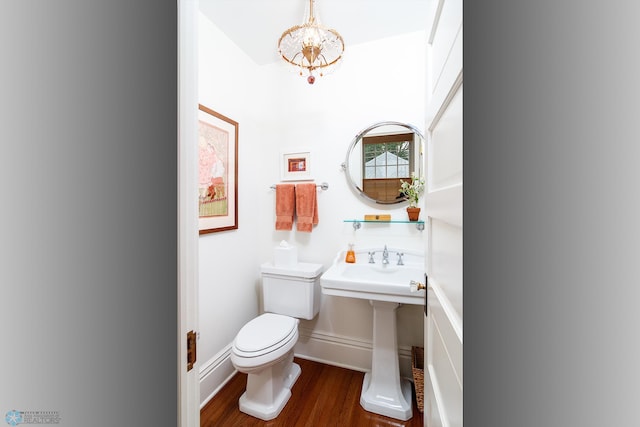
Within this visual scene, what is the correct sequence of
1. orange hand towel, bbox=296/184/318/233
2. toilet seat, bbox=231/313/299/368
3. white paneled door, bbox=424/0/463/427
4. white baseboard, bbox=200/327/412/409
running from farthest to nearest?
orange hand towel, bbox=296/184/318/233, white baseboard, bbox=200/327/412/409, toilet seat, bbox=231/313/299/368, white paneled door, bbox=424/0/463/427

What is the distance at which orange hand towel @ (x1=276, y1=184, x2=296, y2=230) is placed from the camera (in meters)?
1.99

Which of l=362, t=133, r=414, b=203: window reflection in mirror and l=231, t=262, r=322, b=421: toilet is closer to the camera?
l=231, t=262, r=322, b=421: toilet

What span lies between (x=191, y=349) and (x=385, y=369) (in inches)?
53.3

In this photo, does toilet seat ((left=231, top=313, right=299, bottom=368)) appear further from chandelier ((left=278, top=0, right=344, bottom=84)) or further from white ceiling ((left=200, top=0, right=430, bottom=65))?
white ceiling ((left=200, top=0, right=430, bottom=65))

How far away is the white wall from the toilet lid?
0.86 ft

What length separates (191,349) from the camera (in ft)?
1.96

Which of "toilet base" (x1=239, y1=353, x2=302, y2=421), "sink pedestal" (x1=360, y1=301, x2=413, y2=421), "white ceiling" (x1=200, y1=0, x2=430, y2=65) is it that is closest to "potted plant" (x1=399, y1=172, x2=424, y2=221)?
"sink pedestal" (x1=360, y1=301, x2=413, y2=421)

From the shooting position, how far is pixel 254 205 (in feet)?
6.82

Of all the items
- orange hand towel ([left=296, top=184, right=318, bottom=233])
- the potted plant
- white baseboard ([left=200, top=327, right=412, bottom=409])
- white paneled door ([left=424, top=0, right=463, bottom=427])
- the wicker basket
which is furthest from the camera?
orange hand towel ([left=296, top=184, right=318, bottom=233])
